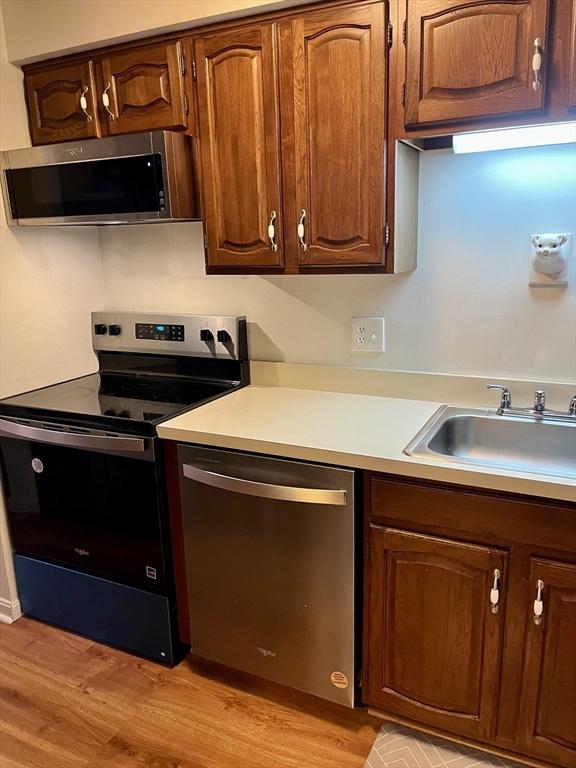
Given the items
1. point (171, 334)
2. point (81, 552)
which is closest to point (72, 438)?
point (81, 552)

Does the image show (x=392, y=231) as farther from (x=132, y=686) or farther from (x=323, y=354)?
(x=132, y=686)

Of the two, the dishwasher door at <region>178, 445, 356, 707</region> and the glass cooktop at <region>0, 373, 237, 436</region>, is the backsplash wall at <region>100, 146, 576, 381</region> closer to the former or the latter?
the glass cooktop at <region>0, 373, 237, 436</region>

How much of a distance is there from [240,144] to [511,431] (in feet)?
4.13

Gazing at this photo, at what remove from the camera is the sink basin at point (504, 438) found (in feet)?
5.80

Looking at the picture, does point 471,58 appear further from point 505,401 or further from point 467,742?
point 467,742

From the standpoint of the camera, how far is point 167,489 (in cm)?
191

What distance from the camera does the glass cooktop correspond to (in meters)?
1.99

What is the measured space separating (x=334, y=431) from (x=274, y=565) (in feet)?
1.46

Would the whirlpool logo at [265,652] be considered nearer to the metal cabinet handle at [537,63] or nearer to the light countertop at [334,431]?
the light countertop at [334,431]

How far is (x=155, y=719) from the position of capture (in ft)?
6.05

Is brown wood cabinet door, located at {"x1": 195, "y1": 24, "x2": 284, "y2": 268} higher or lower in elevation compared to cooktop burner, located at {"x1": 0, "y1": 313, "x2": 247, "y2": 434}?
higher

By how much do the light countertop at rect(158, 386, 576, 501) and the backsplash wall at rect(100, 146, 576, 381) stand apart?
0.65ft

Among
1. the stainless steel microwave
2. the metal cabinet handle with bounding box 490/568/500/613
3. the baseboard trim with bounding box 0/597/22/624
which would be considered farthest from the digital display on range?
the metal cabinet handle with bounding box 490/568/500/613

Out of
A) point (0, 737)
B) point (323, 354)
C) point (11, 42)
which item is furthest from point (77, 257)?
point (0, 737)
